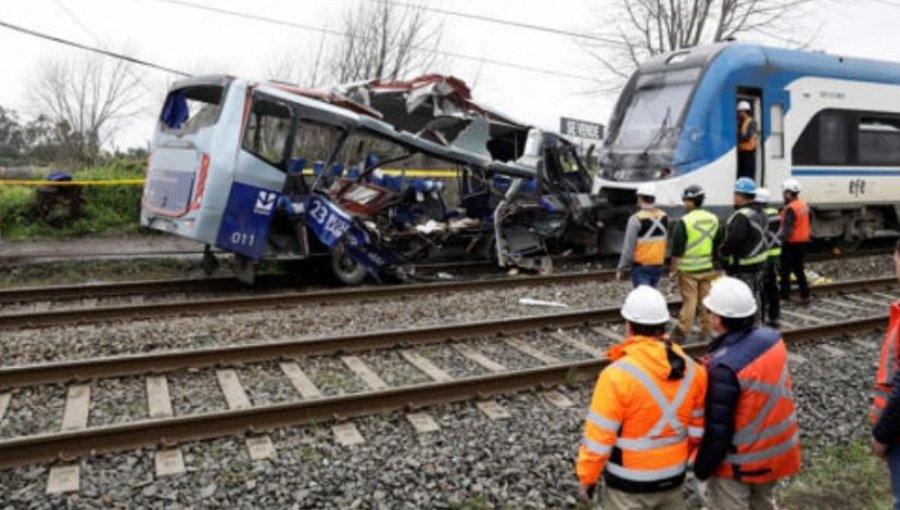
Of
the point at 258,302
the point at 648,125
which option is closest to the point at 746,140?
the point at 648,125

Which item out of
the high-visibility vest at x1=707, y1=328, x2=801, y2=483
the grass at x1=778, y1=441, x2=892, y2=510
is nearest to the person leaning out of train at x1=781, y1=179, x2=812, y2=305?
the grass at x1=778, y1=441, x2=892, y2=510

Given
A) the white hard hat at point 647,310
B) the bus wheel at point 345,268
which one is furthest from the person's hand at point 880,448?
the bus wheel at point 345,268

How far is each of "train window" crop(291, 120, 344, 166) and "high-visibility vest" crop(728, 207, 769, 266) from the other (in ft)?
17.5

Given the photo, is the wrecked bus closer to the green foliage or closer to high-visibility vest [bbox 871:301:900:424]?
the green foliage

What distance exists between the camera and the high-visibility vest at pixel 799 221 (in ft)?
31.7

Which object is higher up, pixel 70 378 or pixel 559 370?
pixel 559 370

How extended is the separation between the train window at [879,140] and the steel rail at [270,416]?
31.3 feet

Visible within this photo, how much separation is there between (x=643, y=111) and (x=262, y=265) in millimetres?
6558

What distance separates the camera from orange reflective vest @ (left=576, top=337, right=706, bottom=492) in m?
3.08

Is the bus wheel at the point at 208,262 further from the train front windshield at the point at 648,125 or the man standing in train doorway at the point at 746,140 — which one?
the man standing in train doorway at the point at 746,140

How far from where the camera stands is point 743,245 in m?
7.74

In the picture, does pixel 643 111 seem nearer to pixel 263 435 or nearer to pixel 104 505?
pixel 263 435

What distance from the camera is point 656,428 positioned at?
3125 millimetres

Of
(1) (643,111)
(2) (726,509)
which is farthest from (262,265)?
(2) (726,509)
